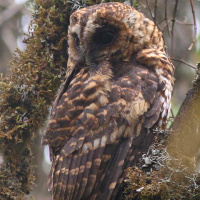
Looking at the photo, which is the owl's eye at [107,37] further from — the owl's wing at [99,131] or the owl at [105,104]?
the owl's wing at [99,131]

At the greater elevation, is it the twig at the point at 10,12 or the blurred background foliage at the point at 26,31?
the twig at the point at 10,12

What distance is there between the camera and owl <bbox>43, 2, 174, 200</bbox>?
2.92 metres

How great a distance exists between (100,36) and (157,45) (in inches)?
21.3

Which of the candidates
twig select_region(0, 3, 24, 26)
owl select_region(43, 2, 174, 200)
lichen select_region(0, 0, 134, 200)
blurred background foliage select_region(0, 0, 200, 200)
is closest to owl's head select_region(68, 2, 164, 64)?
owl select_region(43, 2, 174, 200)

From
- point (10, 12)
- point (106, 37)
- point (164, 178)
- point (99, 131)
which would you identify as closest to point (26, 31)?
point (10, 12)

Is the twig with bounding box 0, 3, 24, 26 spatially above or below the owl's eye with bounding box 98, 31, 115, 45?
above

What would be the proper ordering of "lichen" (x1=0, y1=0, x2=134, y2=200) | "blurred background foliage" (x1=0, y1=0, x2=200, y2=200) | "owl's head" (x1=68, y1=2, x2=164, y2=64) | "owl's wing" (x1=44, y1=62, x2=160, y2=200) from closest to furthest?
"owl's wing" (x1=44, y1=62, x2=160, y2=200) → "owl's head" (x1=68, y1=2, x2=164, y2=64) → "lichen" (x1=0, y1=0, x2=134, y2=200) → "blurred background foliage" (x1=0, y1=0, x2=200, y2=200)

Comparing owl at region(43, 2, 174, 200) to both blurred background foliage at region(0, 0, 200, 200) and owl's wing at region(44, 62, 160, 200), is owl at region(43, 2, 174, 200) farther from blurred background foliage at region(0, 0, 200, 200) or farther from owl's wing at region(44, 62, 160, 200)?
blurred background foliage at region(0, 0, 200, 200)

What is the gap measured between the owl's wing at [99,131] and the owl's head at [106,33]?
31cm

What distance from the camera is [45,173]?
5383 mm

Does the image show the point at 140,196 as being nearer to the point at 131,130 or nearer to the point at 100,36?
the point at 131,130

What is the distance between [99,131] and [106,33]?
2.88 feet

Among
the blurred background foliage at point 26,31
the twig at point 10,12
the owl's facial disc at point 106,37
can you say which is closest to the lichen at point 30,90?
the owl's facial disc at point 106,37

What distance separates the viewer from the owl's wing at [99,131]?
9.54ft
